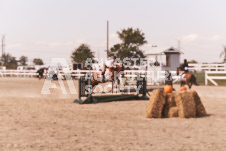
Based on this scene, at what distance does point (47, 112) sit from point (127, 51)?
51836 millimetres

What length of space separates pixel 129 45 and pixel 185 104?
55498 millimetres

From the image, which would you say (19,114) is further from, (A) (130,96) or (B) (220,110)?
(B) (220,110)

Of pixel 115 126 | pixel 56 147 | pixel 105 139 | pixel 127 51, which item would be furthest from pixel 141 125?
pixel 127 51

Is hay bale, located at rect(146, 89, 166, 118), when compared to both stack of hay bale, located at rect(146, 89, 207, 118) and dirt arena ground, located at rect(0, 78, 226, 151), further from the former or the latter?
dirt arena ground, located at rect(0, 78, 226, 151)

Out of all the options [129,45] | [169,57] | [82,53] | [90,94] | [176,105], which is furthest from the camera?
[82,53]

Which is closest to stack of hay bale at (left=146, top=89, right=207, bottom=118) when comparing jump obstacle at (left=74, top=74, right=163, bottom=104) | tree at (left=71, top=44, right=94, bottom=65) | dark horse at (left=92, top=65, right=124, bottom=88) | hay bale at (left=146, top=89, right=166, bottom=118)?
hay bale at (left=146, top=89, right=166, bottom=118)

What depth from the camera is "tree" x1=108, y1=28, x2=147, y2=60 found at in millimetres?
62275

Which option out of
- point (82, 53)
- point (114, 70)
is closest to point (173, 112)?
point (114, 70)

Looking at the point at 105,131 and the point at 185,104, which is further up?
the point at 185,104

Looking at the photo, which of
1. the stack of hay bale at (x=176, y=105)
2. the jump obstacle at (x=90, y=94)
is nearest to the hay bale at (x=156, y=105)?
the stack of hay bale at (x=176, y=105)

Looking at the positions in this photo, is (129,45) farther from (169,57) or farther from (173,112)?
(173,112)

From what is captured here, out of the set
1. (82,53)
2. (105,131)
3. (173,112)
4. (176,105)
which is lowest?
(105,131)

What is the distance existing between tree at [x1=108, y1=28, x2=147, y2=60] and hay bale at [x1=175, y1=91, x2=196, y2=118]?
52619 mm

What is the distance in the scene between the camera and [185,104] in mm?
9094
